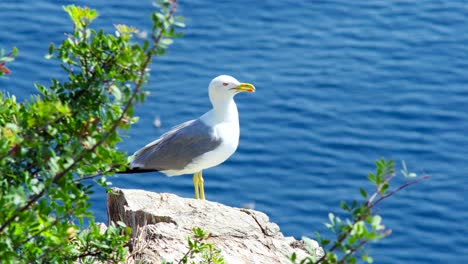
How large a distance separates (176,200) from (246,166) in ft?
15.0

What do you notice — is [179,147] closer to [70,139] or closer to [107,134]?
[70,139]

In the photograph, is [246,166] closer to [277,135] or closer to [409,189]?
[277,135]

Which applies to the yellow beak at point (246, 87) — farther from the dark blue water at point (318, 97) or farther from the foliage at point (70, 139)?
the foliage at point (70, 139)

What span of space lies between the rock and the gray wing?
1.16 metres

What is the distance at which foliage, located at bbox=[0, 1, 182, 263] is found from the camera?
355 cm

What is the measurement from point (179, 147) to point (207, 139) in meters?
0.23

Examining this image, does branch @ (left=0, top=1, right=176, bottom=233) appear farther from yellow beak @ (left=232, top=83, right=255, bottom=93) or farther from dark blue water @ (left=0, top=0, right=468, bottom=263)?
dark blue water @ (left=0, top=0, right=468, bottom=263)

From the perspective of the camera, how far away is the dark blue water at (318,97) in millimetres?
11406

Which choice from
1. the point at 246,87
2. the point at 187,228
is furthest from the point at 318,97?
the point at 187,228

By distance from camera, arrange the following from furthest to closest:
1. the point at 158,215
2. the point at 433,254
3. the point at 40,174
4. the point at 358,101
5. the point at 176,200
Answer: the point at 358,101, the point at 433,254, the point at 176,200, the point at 158,215, the point at 40,174

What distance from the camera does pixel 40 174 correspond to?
152 inches

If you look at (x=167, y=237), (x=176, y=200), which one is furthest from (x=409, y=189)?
(x=167, y=237)

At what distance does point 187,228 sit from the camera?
21.6ft

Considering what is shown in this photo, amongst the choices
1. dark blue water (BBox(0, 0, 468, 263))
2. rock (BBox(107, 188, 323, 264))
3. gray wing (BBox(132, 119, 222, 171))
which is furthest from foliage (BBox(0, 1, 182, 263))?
dark blue water (BBox(0, 0, 468, 263))
